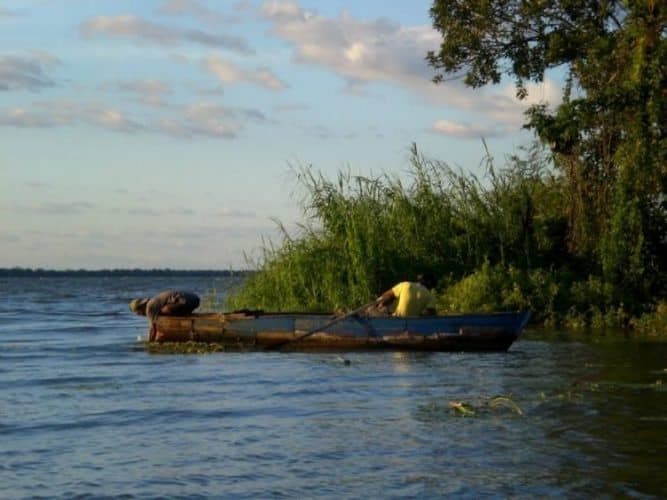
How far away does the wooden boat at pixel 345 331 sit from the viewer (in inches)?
766

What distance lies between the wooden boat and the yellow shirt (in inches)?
9.3

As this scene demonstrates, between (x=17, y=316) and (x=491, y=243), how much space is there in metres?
19.1

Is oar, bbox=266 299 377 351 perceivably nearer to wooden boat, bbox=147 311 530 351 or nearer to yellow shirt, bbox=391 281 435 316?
wooden boat, bbox=147 311 530 351

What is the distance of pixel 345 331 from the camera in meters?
20.1

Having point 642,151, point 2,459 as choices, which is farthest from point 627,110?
point 2,459

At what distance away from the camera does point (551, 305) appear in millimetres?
24969

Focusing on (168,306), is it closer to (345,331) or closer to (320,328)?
(320,328)

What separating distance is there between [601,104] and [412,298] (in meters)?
6.60

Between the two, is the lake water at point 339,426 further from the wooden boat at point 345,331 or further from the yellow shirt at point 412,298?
the yellow shirt at point 412,298

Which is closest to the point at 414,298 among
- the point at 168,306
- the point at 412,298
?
the point at 412,298

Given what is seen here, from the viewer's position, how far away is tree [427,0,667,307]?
22031 millimetres

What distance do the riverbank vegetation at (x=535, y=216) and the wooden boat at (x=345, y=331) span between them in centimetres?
474

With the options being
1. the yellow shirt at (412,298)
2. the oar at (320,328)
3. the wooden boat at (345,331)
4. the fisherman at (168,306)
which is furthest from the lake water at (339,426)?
the fisherman at (168,306)

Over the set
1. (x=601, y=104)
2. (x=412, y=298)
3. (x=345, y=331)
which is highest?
(x=601, y=104)
